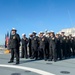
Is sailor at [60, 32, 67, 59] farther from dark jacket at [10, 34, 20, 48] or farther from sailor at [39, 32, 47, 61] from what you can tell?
dark jacket at [10, 34, 20, 48]

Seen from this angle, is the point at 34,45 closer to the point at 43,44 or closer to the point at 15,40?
the point at 43,44

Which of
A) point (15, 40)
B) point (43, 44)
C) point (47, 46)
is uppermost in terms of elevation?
point (15, 40)

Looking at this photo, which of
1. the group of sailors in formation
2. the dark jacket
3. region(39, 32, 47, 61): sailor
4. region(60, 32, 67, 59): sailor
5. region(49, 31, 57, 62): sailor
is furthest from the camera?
region(60, 32, 67, 59): sailor

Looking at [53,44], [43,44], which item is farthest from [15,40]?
[53,44]

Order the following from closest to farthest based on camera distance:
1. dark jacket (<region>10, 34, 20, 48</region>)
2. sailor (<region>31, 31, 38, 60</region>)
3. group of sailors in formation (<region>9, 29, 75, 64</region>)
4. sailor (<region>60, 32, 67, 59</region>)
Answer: dark jacket (<region>10, 34, 20, 48</region>) → group of sailors in formation (<region>9, 29, 75, 64</region>) → sailor (<region>31, 31, 38, 60</region>) → sailor (<region>60, 32, 67, 59</region>)

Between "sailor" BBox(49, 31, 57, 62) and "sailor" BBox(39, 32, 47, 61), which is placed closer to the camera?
"sailor" BBox(49, 31, 57, 62)

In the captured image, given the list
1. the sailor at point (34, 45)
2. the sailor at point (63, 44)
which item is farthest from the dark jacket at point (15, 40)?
the sailor at point (63, 44)

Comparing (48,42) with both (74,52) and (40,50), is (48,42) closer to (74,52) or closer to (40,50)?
(40,50)

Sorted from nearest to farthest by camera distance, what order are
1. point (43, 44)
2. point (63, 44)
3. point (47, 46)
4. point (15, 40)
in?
point (15, 40) → point (43, 44) → point (47, 46) → point (63, 44)

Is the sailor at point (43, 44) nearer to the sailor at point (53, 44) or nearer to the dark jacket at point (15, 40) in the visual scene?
the sailor at point (53, 44)

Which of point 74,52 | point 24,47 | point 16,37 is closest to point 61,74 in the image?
point 16,37

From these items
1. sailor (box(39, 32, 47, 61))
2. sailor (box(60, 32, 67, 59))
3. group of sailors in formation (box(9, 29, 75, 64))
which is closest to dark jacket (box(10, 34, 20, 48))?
group of sailors in formation (box(9, 29, 75, 64))

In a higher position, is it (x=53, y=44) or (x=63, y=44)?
(x=63, y=44)

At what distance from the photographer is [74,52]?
52.6 feet
